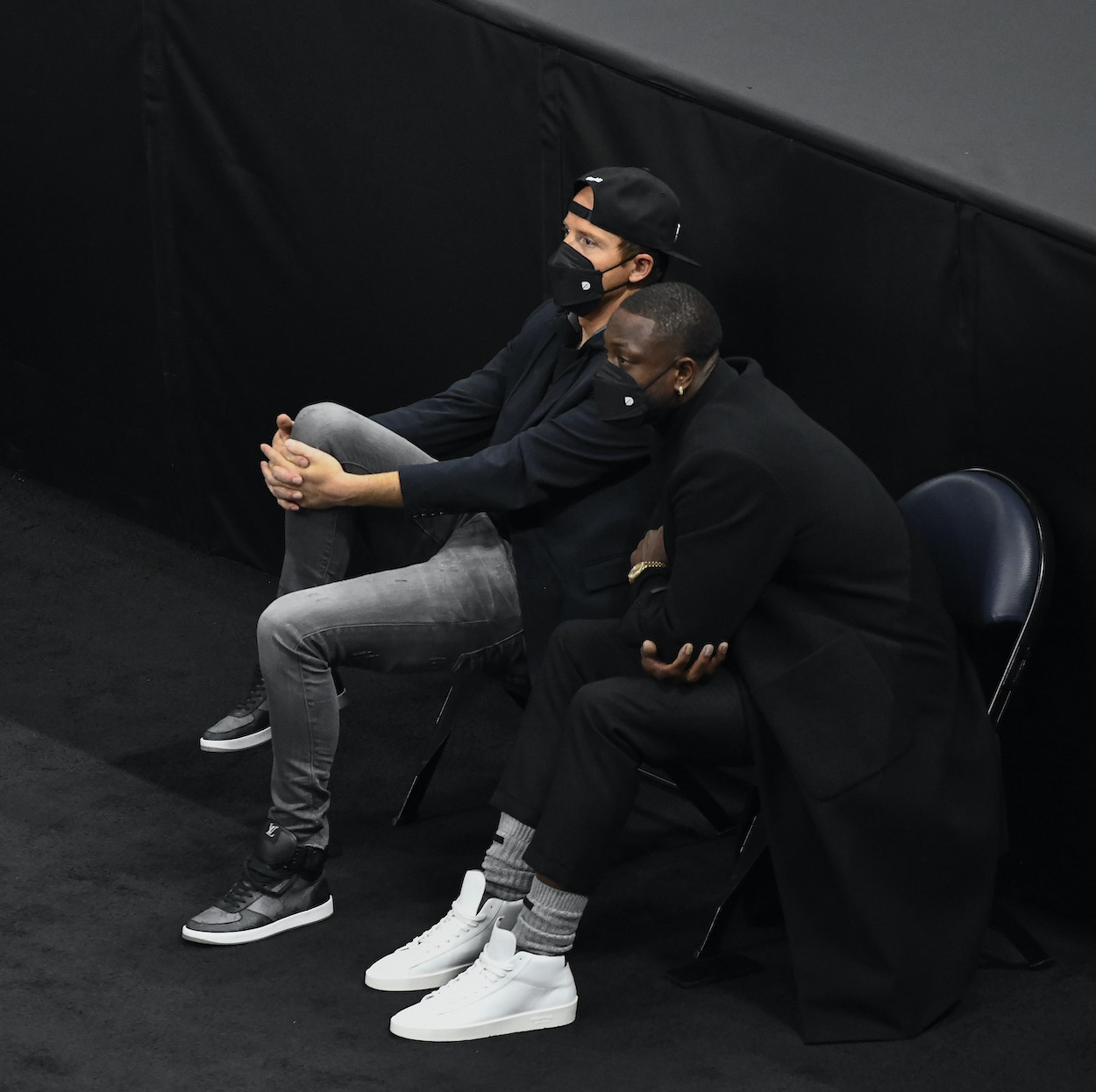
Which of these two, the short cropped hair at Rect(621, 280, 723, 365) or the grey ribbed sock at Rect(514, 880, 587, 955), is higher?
the short cropped hair at Rect(621, 280, 723, 365)

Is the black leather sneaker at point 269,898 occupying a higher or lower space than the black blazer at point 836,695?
lower

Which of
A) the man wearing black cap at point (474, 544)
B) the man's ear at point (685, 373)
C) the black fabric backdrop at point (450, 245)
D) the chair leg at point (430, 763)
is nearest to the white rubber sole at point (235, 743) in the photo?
the chair leg at point (430, 763)

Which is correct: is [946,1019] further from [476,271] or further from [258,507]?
[258,507]

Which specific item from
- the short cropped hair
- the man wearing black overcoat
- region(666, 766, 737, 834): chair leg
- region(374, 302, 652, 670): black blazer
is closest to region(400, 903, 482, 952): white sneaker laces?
the man wearing black overcoat

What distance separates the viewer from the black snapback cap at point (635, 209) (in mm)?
3564

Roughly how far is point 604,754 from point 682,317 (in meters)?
0.73

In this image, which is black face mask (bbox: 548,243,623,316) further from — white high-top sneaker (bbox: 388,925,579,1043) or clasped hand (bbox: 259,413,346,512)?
white high-top sneaker (bbox: 388,925,579,1043)

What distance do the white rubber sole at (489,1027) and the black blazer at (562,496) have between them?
684mm

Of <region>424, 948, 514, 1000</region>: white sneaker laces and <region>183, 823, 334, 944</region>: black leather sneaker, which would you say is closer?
<region>424, 948, 514, 1000</region>: white sneaker laces

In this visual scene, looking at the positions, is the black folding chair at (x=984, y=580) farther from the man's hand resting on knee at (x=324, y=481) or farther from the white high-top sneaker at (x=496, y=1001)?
the man's hand resting on knee at (x=324, y=481)

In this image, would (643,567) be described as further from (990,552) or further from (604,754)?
(990,552)

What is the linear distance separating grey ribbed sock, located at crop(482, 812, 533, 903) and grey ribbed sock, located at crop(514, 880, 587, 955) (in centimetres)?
8

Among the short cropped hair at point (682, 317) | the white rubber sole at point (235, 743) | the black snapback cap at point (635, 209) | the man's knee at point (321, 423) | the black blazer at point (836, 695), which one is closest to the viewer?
the black blazer at point (836, 695)

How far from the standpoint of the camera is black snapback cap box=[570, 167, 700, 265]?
3564 millimetres
